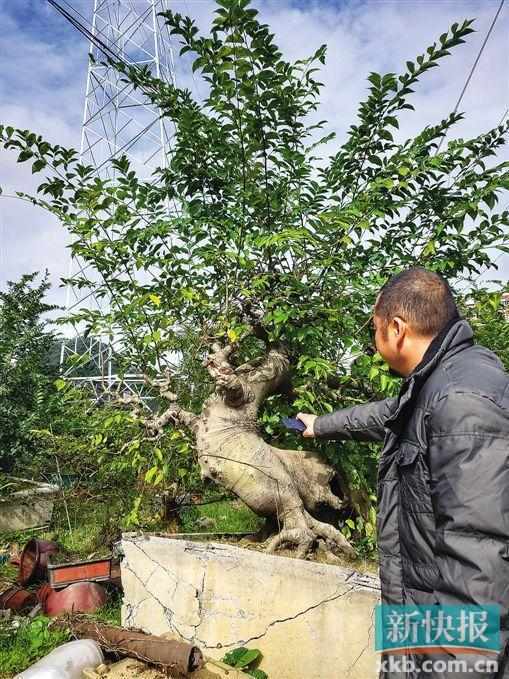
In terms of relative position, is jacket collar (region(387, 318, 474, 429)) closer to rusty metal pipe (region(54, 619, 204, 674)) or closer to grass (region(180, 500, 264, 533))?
rusty metal pipe (region(54, 619, 204, 674))

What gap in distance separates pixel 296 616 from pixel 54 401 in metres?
3.83

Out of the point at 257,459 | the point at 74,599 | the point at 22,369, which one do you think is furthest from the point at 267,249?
the point at 22,369

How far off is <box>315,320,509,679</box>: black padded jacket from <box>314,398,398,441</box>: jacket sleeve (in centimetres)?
65

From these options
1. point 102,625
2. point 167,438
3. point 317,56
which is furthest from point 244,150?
point 102,625

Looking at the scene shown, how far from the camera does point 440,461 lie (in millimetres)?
1355

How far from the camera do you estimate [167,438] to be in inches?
149

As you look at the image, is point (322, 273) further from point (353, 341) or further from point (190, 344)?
point (190, 344)

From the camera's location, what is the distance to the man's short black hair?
1571mm

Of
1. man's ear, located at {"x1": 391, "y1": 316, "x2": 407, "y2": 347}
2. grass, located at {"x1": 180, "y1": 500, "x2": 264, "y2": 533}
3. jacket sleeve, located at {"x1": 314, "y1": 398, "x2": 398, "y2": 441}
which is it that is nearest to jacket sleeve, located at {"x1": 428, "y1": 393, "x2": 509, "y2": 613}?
man's ear, located at {"x1": 391, "y1": 316, "x2": 407, "y2": 347}

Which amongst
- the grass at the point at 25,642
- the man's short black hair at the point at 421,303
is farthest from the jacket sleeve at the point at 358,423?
the grass at the point at 25,642

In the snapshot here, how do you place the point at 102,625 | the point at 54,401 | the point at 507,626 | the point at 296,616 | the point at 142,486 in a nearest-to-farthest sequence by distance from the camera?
the point at 507,626 → the point at 296,616 → the point at 102,625 → the point at 142,486 → the point at 54,401

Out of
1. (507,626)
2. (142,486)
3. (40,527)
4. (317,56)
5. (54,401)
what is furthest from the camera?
(40,527)

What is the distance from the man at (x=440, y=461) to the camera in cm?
125

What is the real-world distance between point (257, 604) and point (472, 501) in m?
2.10
